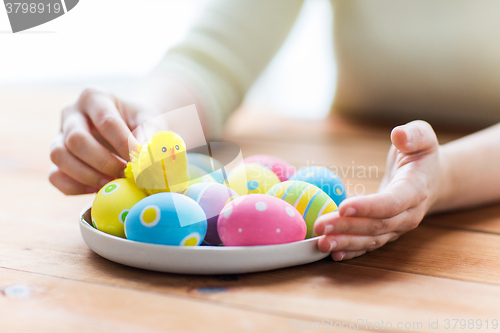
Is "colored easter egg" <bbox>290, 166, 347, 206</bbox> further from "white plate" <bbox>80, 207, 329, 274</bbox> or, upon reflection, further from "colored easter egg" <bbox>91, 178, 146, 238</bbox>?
"colored easter egg" <bbox>91, 178, 146, 238</bbox>

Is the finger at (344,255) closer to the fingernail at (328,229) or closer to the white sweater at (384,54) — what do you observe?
the fingernail at (328,229)

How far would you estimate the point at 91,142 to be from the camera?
728 millimetres

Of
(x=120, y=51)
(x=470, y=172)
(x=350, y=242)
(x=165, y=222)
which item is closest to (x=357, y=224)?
(x=350, y=242)

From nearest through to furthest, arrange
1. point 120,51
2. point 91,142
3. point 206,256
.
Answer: point 206,256, point 91,142, point 120,51

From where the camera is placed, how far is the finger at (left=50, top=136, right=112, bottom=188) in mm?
751

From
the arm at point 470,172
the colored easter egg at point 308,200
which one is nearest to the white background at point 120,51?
the arm at point 470,172

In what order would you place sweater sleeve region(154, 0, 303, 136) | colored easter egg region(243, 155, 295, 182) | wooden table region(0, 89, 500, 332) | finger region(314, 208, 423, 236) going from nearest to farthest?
1. wooden table region(0, 89, 500, 332)
2. finger region(314, 208, 423, 236)
3. colored easter egg region(243, 155, 295, 182)
4. sweater sleeve region(154, 0, 303, 136)

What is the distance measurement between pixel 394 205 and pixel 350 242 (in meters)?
0.08

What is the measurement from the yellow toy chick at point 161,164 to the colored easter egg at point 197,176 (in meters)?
0.04

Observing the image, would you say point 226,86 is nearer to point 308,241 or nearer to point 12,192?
point 12,192

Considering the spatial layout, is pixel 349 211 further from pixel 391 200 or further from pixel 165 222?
pixel 165 222

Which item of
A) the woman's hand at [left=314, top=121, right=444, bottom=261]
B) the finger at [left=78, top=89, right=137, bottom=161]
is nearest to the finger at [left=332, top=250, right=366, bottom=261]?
the woman's hand at [left=314, top=121, right=444, bottom=261]

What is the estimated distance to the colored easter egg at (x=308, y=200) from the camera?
2.02ft

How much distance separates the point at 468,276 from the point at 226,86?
3.22ft
